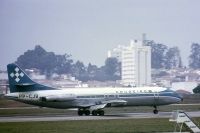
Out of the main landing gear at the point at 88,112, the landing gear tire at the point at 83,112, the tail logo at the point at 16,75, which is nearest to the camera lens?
the main landing gear at the point at 88,112

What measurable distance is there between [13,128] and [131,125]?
10.2 meters

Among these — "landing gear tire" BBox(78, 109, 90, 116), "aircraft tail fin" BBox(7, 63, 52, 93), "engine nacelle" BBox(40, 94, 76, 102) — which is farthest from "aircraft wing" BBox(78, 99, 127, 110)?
"aircraft tail fin" BBox(7, 63, 52, 93)

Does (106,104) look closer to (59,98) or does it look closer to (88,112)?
(88,112)

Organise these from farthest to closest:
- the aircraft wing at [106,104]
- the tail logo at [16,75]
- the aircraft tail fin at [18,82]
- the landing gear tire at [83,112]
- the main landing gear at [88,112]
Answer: the landing gear tire at [83,112]
the tail logo at [16,75]
the aircraft tail fin at [18,82]
the main landing gear at [88,112]
the aircraft wing at [106,104]

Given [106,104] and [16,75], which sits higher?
[16,75]

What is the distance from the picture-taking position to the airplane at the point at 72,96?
74312mm

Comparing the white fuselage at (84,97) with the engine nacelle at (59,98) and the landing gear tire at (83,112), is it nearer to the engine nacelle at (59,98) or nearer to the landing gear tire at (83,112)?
the engine nacelle at (59,98)

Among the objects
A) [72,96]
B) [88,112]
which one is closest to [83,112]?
[88,112]

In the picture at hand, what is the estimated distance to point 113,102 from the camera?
7431 cm

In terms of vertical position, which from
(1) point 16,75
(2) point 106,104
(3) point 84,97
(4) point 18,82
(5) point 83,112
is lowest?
(5) point 83,112

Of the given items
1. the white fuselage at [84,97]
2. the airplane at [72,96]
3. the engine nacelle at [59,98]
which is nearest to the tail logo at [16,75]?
the airplane at [72,96]

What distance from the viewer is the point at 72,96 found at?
246ft

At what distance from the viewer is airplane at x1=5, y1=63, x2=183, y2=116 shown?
244ft

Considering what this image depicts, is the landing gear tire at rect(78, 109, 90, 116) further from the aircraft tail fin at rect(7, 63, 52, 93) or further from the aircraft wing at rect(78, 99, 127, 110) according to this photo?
the aircraft tail fin at rect(7, 63, 52, 93)
